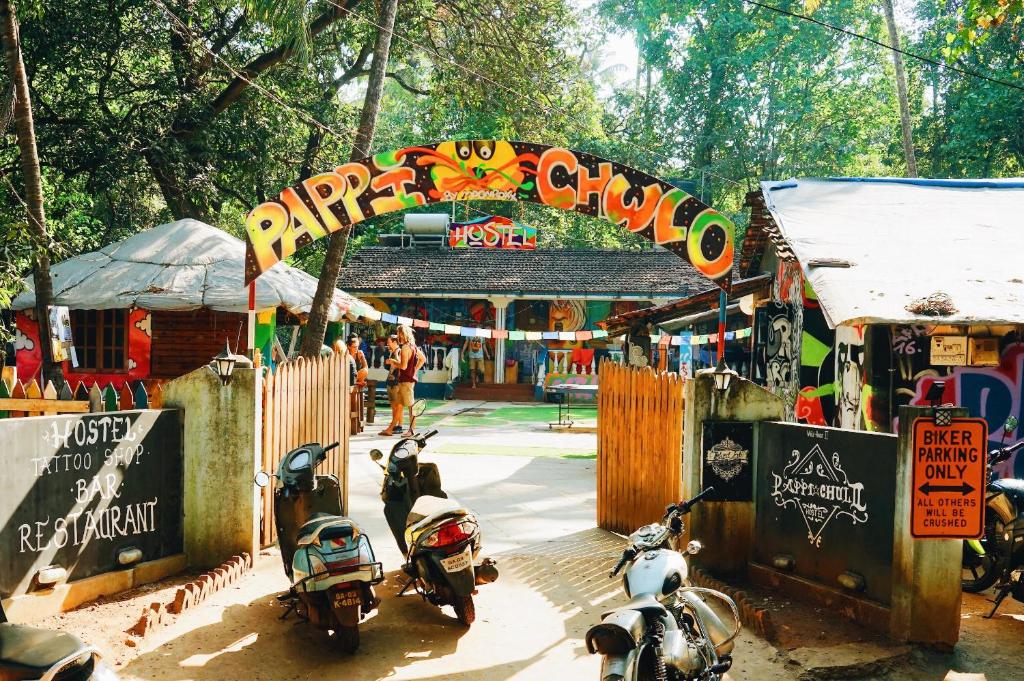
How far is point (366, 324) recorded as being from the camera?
28.5 m

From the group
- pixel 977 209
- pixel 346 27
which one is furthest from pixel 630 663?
pixel 346 27

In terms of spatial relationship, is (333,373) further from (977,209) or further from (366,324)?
(366,324)

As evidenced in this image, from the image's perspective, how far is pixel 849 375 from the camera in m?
11.2

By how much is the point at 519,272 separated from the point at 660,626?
24.4 metres

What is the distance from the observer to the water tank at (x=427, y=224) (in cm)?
3050

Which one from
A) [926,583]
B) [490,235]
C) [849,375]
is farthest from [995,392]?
[490,235]

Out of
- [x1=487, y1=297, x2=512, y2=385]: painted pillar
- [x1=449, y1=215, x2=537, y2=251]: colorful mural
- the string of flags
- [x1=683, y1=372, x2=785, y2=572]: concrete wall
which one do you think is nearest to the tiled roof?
[x1=449, y1=215, x2=537, y2=251]: colorful mural

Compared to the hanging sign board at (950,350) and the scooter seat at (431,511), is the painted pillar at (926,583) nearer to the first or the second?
the scooter seat at (431,511)

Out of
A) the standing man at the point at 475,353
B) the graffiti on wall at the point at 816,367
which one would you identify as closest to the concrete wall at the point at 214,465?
the graffiti on wall at the point at 816,367

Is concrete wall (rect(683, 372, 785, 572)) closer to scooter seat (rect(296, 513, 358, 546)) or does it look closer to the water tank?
scooter seat (rect(296, 513, 358, 546))

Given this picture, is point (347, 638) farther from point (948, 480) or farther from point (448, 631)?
point (948, 480)

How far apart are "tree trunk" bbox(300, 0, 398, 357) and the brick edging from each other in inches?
259

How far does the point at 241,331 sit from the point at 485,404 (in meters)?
10.6

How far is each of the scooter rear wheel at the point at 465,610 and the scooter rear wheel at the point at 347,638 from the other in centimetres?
78
